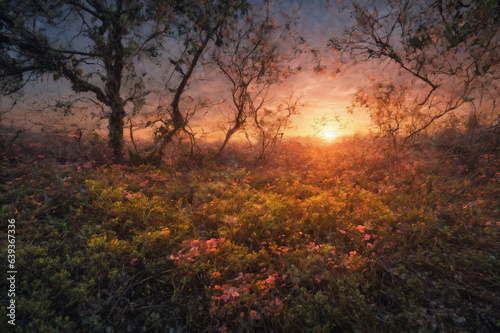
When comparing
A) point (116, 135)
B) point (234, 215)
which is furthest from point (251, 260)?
point (116, 135)

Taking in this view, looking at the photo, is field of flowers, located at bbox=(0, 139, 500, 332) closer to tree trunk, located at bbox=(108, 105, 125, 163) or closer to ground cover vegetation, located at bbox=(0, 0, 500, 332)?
ground cover vegetation, located at bbox=(0, 0, 500, 332)

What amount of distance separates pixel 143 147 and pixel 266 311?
8.61m

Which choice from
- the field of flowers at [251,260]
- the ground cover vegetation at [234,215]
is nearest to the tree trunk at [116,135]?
the ground cover vegetation at [234,215]

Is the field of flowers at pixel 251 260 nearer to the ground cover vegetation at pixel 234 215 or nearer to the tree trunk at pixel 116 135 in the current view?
the ground cover vegetation at pixel 234 215

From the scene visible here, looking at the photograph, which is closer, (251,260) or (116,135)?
(251,260)

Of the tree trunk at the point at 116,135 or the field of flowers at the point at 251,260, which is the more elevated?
the tree trunk at the point at 116,135

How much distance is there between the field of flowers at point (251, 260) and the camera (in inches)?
105

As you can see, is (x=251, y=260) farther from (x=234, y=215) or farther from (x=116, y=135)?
(x=116, y=135)

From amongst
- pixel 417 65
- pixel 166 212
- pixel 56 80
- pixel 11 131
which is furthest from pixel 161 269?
pixel 11 131

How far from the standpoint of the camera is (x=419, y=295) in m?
2.89

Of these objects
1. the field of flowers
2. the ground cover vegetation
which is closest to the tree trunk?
the ground cover vegetation

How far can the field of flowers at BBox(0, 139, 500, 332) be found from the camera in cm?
268

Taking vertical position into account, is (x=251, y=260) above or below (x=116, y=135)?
below

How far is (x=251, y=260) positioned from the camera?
3490mm
